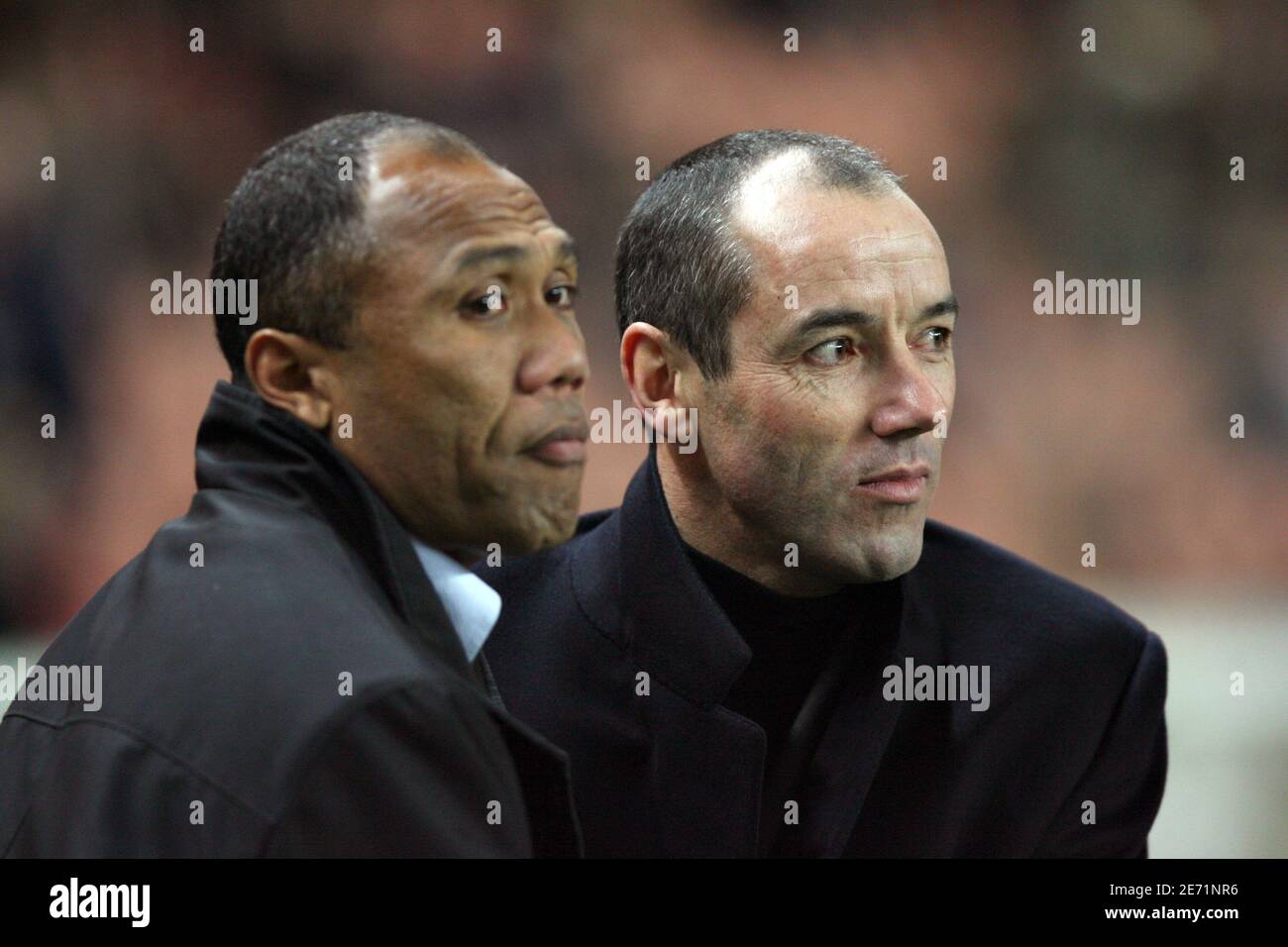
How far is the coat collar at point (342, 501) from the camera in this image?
1.23m

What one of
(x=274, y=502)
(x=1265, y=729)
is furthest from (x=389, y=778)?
(x=1265, y=729)

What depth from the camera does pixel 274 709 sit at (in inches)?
42.9

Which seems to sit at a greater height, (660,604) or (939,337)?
(939,337)

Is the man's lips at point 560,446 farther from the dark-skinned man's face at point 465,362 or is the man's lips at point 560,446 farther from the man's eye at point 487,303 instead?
the man's eye at point 487,303

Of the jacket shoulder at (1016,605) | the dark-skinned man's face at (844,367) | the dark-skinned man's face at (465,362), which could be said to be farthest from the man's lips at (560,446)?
the jacket shoulder at (1016,605)

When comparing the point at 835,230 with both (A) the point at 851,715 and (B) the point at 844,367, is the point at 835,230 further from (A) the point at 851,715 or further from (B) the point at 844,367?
(A) the point at 851,715

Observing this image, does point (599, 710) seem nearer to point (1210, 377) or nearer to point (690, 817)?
point (690, 817)

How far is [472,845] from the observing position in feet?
3.60

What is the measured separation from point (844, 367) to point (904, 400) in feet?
0.21

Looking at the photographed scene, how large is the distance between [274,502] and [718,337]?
538 mm

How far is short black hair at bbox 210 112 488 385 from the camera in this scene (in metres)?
1.23

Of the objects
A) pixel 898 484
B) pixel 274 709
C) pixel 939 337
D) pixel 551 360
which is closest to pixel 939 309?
pixel 939 337

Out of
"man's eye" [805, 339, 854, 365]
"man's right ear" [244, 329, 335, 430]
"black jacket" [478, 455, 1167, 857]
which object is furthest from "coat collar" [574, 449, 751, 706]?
"man's right ear" [244, 329, 335, 430]

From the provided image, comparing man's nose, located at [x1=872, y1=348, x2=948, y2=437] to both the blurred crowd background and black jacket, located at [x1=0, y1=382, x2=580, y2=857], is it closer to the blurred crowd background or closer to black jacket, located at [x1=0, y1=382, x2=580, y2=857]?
black jacket, located at [x1=0, y1=382, x2=580, y2=857]
